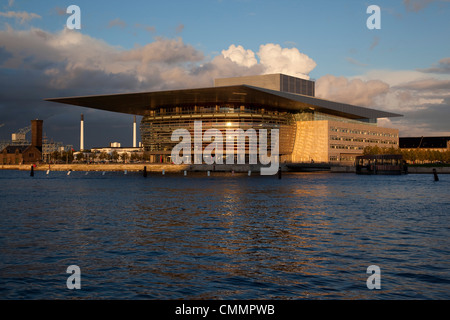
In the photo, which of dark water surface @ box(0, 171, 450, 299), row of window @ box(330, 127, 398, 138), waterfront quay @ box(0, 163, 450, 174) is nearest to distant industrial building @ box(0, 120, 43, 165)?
waterfront quay @ box(0, 163, 450, 174)

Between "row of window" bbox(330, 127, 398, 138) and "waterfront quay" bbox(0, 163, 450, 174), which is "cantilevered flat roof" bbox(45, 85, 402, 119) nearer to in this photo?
"row of window" bbox(330, 127, 398, 138)

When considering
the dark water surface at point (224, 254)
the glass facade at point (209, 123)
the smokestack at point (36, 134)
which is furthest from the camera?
the smokestack at point (36, 134)

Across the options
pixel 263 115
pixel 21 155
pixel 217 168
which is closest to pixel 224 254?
pixel 217 168

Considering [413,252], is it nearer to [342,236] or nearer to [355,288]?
[342,236]

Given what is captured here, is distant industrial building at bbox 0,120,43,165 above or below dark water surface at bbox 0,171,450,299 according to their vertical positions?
above

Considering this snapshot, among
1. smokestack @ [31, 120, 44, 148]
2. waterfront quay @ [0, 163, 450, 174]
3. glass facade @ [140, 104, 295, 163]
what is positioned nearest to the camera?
waterfront quay @ [0, 163, 450, 174]

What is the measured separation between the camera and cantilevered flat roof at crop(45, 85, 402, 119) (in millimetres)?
99562

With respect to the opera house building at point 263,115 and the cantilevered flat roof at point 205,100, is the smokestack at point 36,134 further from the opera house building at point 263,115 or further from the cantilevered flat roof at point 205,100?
the cantilevered flat roof at point 205,100

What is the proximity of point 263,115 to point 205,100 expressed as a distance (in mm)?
16673

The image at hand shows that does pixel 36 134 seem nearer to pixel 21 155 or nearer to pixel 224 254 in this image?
pixel 21 155

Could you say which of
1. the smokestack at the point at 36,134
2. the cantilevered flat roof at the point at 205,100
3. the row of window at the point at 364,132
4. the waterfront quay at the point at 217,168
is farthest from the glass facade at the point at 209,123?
the smokestack at the point at 36,134

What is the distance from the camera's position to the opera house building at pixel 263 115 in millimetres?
107375
